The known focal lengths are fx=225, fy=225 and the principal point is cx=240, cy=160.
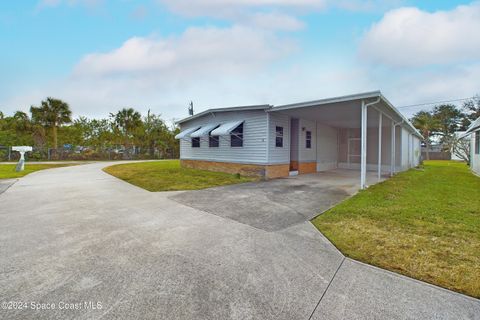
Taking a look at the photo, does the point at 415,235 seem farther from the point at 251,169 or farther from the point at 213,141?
the point at 213,141

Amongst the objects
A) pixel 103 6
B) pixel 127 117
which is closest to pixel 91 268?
pixel 103 6

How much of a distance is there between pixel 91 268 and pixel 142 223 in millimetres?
1682

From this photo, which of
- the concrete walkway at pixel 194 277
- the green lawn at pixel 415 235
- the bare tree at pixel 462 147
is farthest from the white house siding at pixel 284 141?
the bare tree at pixel 462 147

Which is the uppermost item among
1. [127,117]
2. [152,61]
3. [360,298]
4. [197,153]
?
[152,61]

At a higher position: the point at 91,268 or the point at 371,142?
the point at 371,142

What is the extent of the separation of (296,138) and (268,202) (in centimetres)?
702

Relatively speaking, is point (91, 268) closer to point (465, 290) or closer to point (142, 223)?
point (142, 223)

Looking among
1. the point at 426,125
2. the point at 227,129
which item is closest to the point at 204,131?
the point at 227,129

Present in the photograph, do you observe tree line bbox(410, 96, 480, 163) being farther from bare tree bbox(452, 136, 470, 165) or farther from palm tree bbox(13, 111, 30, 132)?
palm tree bbox(13, 111, 30, 132)

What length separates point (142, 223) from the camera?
431 cm

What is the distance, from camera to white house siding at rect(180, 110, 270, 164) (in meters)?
10.4

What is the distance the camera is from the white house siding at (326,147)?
45.4 ft

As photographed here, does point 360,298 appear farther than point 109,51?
No

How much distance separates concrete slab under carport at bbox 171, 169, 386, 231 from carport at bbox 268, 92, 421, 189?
2419mm
